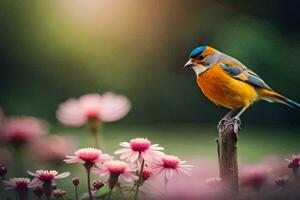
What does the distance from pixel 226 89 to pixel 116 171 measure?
467mm

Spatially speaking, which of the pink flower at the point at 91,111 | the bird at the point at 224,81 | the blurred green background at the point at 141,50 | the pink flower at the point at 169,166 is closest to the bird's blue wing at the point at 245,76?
the bird at the point at 224,81

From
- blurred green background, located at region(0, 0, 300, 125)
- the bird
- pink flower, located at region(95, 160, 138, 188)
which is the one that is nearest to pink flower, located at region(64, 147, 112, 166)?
pink flower, located at region(95, 160, 138, 188)

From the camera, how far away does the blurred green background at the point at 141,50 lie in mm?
1791

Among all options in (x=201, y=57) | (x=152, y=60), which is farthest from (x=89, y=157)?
(x=152, y=60)

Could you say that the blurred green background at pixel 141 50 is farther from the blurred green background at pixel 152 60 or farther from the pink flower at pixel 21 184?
the pink flower at pixel 21 184

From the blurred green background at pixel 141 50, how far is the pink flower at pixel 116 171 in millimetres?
1075

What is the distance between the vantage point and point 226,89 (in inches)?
42.6

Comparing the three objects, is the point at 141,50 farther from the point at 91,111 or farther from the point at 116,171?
the point at 116,171

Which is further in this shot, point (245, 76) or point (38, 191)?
point (245, 76)

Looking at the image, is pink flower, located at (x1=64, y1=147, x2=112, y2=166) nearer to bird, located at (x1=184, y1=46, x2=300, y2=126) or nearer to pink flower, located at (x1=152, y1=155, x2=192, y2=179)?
pink flower, located at (x1=152, y1=155, x2=192, y2=179)

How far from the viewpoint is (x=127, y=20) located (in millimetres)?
1776

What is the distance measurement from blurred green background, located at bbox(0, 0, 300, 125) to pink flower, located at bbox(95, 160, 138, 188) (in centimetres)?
108

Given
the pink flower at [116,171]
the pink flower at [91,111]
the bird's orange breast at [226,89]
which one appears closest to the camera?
the pink flower at [116,171]

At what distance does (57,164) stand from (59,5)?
1202 mm
